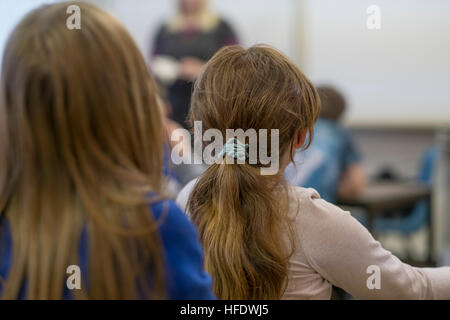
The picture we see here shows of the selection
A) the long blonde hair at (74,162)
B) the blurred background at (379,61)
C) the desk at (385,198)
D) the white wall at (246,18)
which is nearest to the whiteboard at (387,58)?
the blurred background at (379,61)

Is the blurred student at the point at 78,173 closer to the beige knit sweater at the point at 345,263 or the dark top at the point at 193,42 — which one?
the beige knit sweater at the point at 345,263

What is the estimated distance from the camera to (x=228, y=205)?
3.23 ft

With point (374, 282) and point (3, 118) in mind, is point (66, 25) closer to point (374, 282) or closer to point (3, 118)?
point (3, 118)

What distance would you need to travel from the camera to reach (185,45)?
10.5 feet

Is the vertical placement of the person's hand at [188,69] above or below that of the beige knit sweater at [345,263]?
above

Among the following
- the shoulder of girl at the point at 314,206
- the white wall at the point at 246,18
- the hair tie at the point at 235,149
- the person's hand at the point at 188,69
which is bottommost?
the shoulder of girl at the point at 314,206

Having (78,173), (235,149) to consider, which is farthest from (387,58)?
(78,173)

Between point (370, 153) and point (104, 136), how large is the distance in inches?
150

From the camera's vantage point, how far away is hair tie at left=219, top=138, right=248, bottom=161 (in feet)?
3.22

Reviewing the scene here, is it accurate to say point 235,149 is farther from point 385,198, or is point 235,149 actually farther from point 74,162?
point 385,198

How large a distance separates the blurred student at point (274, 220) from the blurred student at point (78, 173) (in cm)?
26

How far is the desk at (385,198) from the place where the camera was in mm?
2700

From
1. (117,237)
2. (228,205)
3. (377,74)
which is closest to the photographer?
(117,237)
